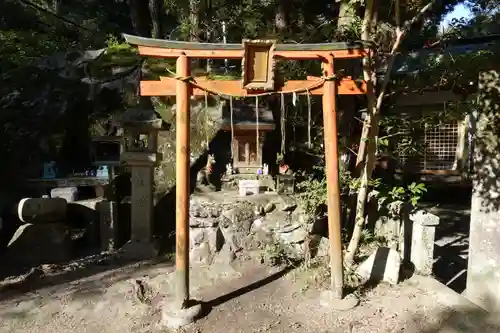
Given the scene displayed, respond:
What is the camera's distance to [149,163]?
27.5 feet

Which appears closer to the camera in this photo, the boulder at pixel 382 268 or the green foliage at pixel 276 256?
the boulder at pixel 382 268

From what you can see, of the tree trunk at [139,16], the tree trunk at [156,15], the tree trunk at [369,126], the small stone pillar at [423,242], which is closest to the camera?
the tree trunk at [369,126]

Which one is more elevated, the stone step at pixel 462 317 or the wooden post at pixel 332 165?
the wooden post at pixel 332 165

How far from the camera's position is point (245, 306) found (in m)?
5.52

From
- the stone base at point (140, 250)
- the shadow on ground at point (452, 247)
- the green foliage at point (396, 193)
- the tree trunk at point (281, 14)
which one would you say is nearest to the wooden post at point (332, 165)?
the green foliage at point (396, 193)

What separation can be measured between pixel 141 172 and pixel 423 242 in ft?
17.7

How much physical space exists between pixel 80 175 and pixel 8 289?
5455mm

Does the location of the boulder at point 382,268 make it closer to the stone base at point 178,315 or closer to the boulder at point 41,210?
the stone base at point 178,315

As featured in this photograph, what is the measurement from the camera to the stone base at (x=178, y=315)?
5023 millimetres

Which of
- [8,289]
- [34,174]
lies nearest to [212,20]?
[34,174]

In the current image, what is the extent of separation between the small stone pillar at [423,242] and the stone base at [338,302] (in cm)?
148

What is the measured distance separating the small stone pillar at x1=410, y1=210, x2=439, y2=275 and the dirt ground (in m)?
0.37

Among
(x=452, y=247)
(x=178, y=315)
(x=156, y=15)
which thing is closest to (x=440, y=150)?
(x=452, y=247)

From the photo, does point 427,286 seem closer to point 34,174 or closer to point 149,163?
point 149,163
